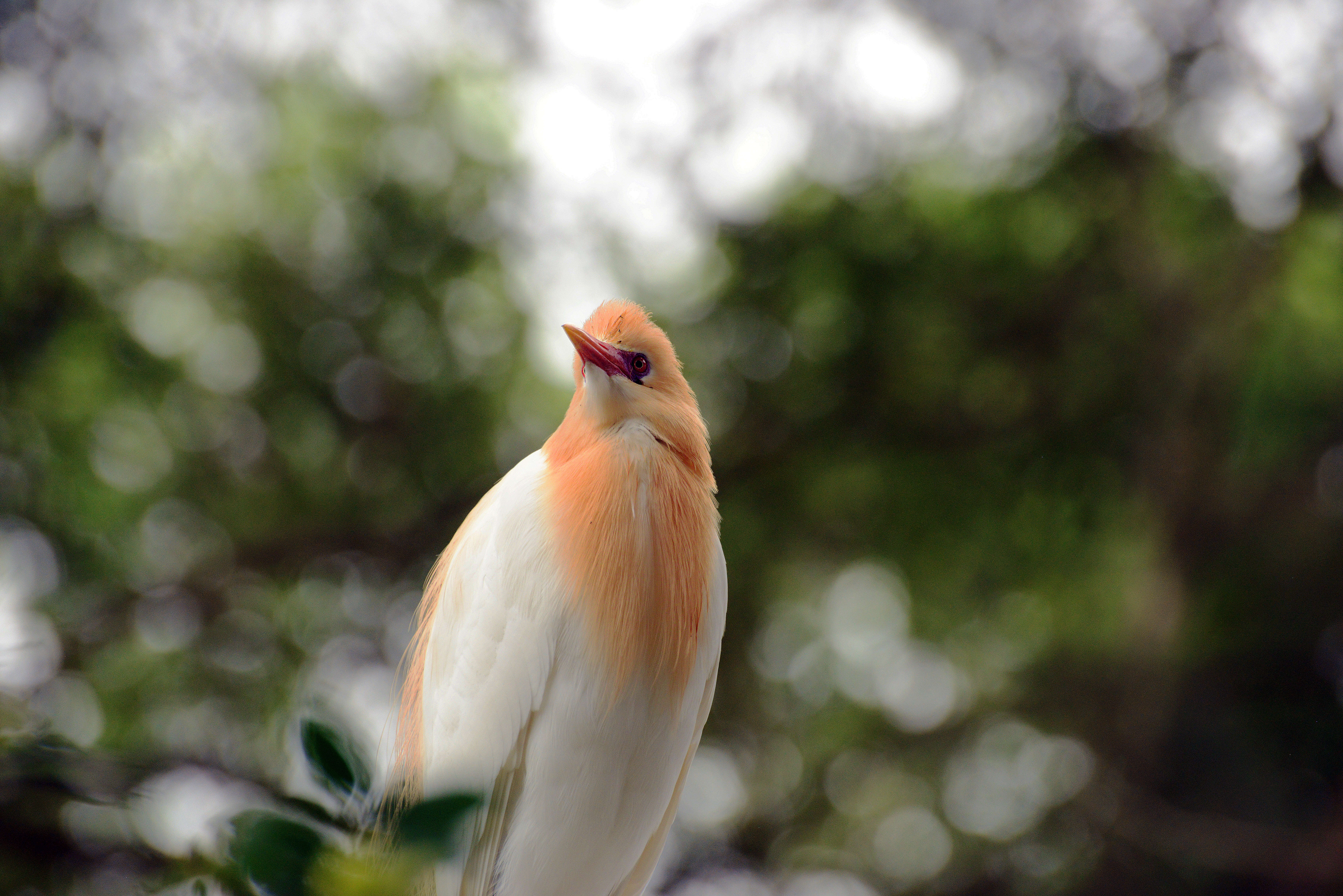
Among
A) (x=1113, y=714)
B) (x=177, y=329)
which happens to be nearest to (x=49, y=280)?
(x=177, y=329)

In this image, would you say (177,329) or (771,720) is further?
(771,720)

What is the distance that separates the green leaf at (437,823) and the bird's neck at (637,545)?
1.15 ft

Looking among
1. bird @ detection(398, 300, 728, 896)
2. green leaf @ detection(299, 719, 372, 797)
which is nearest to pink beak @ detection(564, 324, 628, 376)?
bird @ detection(398, 300, 728, 896)

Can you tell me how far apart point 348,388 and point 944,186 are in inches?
41.5

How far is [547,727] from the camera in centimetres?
50

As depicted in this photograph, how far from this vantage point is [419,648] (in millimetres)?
680

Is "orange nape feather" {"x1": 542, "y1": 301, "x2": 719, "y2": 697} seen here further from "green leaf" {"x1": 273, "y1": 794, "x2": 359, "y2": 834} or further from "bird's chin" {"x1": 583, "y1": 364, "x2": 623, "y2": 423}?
"green leaf" {"x1": 273, "y1": 794, "x2": 359, "y2": 834}

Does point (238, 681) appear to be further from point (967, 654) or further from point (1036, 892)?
point (1036, 892)

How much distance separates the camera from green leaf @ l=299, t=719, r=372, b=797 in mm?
161

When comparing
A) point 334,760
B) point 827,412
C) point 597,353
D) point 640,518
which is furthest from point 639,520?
point 827,412

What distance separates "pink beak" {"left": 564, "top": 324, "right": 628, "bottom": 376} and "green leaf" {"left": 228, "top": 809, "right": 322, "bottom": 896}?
15.0 inches

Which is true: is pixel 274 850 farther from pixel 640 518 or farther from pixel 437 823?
pixel 640 518

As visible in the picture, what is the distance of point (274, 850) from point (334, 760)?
0.07 ft

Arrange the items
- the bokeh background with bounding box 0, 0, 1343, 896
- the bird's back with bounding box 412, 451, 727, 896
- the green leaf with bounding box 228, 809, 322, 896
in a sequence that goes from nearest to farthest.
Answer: the green leaf with bounding box 228, 809, 322, 896, the bird's back with bounding box 412, 451, 727, 896, the bokeh background with bounding box 0, 0, 1343, 896
